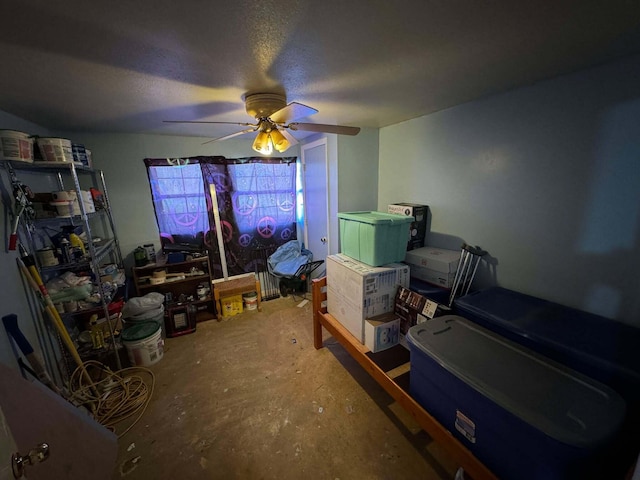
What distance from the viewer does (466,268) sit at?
75.5 inches

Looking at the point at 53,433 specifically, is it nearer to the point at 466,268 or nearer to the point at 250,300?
the point at 250,300

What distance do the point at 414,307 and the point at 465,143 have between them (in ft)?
4.73

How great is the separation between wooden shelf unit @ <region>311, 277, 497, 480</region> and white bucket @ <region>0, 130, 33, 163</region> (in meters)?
2.16

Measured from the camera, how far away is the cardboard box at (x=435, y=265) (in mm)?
1925

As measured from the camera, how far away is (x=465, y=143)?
6.63ft

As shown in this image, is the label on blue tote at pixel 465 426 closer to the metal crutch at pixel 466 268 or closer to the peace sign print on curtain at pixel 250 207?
the metal crutch at pixel 466 268

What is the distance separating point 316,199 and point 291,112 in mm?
1821

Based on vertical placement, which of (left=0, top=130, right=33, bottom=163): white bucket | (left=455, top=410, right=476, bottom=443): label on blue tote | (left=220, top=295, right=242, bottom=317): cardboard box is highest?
(left=0, top=130, right=33, bottom=163): white bucket

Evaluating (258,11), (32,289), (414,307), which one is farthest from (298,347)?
(258,11)

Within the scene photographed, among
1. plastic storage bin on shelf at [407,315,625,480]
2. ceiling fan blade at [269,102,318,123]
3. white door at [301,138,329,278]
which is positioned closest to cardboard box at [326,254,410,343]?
plastic storage bin on shelf at [407,315,625,480]

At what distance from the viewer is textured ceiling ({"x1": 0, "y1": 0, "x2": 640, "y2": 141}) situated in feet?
2.73

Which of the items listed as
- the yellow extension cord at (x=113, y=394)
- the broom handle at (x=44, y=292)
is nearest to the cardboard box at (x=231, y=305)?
the yellow extension cord at (x=113, y=394)

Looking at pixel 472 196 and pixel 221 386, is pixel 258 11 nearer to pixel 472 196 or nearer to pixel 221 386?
pixel 472 196

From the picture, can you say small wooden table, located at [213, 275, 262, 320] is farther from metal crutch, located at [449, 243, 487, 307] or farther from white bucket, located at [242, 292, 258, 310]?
metal crutch, located at [449, 243, 487, 307]
